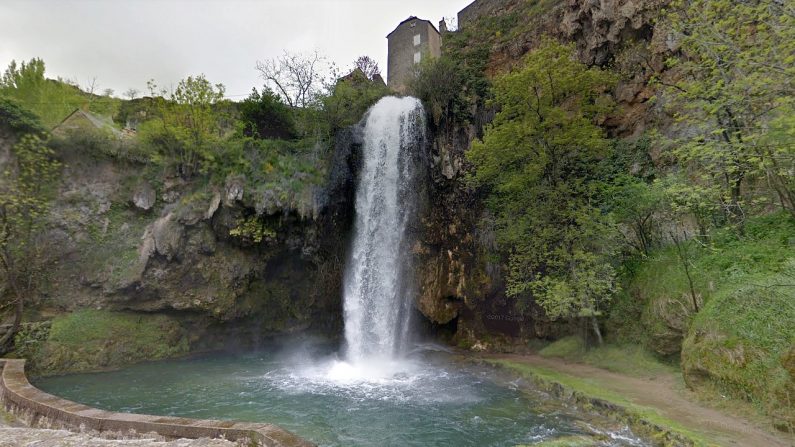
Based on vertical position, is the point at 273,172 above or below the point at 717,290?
above

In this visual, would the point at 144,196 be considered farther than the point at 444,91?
No

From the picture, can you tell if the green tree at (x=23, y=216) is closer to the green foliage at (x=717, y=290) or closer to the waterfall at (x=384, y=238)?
the waterfall at (x=384, y=238)

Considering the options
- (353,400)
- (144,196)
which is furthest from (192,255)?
(353,400)

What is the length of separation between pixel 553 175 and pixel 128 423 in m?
12.3

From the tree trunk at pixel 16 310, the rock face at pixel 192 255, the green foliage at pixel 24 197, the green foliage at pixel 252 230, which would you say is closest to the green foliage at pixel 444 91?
the rock face at pixel 192 255

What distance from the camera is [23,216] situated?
1248cm

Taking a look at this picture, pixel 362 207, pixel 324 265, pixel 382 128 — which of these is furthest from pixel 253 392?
pixel 382 128

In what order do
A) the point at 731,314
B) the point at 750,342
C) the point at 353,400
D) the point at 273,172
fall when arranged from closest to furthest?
the point at 750,342 < the point at 731,314 < the point at 353,400 < the point at 273,172

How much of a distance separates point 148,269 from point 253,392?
7147 millimetres

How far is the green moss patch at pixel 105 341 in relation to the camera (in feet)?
37.9

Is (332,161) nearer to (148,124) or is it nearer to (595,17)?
(148,124)

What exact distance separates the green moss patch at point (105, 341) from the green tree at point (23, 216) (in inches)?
43.3

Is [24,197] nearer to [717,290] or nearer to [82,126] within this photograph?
[82,126]

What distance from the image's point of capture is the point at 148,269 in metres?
13.7
